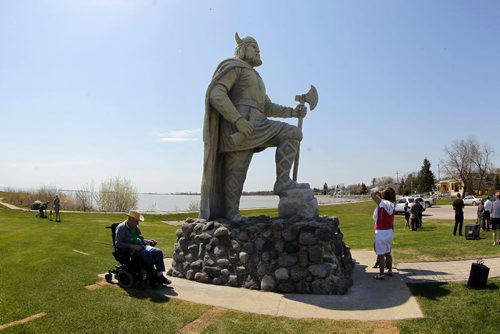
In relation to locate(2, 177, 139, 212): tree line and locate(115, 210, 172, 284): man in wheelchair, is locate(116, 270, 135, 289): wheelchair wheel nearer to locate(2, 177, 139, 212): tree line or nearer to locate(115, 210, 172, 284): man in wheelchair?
locate(115, 210, 172, 284): man in wheelchair

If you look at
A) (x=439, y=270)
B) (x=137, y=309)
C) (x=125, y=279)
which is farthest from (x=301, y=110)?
(x=137, y=309)

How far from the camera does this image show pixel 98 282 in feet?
20.2

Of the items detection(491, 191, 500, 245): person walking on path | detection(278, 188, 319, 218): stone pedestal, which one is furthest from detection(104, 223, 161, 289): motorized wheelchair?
detection(491, 191, 500, 245): person walking on path

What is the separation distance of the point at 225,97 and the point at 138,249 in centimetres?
289

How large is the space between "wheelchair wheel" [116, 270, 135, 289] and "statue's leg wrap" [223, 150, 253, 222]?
2.09 m

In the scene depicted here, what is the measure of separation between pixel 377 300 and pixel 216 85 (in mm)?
4296

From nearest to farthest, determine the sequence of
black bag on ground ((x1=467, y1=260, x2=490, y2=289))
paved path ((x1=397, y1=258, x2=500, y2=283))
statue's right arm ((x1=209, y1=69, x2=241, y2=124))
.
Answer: black bag on ground ((x1=467, y1=260, x2=490, y2=289)) < paved path ((x1=397, y1=258, x2=500, y2=283)) < statue's right arm ((x1=209, y1=69, x2=241, y2=124))

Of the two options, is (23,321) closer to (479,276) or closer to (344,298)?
(344,298)

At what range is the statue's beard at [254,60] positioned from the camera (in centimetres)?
718

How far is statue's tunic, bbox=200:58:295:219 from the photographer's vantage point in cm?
674

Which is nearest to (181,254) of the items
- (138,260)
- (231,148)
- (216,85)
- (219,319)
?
(138,260)

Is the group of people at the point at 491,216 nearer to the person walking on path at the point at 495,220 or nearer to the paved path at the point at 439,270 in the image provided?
the person walking on path at the point at 495,220

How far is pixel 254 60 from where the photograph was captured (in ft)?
23.6

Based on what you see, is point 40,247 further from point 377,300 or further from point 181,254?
point 377,300
